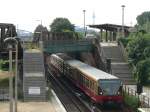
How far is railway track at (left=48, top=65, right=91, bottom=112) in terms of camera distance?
4412cm

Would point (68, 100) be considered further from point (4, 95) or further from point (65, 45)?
point (65, 45)

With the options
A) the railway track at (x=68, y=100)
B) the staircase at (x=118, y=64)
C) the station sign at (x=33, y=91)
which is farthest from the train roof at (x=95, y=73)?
the staircase at (x=118, y=64)

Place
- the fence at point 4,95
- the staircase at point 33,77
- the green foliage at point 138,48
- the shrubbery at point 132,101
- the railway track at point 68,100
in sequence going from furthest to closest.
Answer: the green foliage at point 138,48
the staircase at point 33,77
the fence at point 4,95
the railway track at point 68,100
the shrubbery at point 132,101

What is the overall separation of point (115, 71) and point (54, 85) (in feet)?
24.8

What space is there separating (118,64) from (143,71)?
7.69m

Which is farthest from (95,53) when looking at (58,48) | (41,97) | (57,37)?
(41,97)

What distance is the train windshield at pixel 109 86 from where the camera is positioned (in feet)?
137

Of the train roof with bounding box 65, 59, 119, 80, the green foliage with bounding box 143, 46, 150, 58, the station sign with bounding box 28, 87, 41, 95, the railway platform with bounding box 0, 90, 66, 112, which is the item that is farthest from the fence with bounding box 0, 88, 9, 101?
the green foliage with bounding box 143, 46, 150, 58

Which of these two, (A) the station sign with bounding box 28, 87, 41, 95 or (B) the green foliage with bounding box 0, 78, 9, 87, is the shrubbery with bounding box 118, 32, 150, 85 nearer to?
(A) the station sign with bounding box 28, 87, 41, 95

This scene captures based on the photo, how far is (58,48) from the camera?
6300 cm

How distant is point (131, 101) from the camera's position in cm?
4303

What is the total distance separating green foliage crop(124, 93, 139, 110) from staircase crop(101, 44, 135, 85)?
13.2 metres

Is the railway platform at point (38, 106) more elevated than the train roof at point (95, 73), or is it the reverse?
the train roof at point (95, 73)

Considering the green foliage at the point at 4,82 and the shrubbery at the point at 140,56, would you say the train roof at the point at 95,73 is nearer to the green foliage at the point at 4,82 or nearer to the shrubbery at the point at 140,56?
the shrubbery at the point at 140,56
